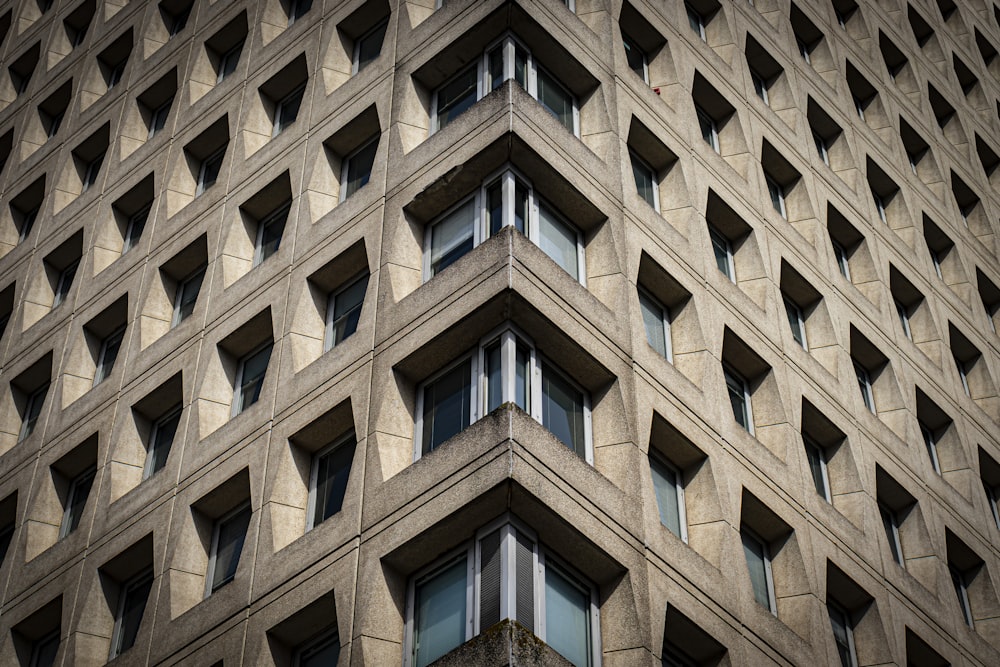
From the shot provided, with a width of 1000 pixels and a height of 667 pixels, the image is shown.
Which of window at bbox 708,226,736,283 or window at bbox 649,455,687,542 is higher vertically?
window at bbox 708,226,736,283

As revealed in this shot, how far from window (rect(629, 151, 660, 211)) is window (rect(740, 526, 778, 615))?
299 inches

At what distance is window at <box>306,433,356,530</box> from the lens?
86.6ft

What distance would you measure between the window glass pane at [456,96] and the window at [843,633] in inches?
487

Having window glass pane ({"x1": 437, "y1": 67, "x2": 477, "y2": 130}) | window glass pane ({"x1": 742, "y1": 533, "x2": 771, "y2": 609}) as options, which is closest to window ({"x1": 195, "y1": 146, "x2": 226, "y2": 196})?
window glass pane ({"x1": 437, "y1": 67, "x2": 477, "y2": 130})

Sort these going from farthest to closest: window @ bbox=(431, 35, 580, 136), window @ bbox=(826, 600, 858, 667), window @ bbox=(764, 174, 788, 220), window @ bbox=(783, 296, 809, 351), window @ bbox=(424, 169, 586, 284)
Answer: window @ bbox=(764, 174, 788, 220) < window @ bbox=(783, 296, 809, 351) < window @ bbox=(431, 35, 580, 136) < window @ bbox=(826, 600, 858, 667) < window @ bbox=(424, 169, 586, 284)

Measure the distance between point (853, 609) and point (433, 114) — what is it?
1326 centimetres

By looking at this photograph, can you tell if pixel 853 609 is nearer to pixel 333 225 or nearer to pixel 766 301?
pixel 766 301

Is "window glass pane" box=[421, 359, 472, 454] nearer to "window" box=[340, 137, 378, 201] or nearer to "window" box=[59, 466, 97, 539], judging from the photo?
"window" box=[340, 137, 378, 201]

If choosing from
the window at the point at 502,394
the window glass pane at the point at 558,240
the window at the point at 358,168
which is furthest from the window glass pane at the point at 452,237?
the window at the point at 358,168

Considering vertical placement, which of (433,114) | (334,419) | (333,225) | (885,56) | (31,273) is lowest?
(334,419)

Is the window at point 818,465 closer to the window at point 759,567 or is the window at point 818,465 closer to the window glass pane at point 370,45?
the window at point 759,567

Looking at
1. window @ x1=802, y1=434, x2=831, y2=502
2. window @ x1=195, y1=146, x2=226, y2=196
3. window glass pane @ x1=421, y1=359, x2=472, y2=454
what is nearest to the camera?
window glass pane @ x1=421, y1=359, x2=472, y2=454

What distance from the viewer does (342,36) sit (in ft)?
115

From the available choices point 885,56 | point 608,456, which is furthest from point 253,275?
point 885,56
